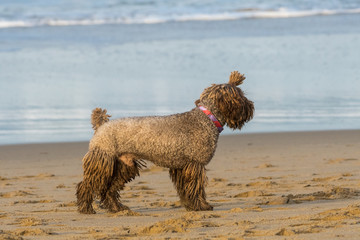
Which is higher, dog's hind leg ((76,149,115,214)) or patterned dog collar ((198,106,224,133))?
patterned dog collar ((198,106,224,133))

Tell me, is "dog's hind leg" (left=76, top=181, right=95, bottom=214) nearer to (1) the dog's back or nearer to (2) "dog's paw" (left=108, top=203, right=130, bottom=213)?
(2) "dog's paw" (left=108, top=203, right=130, bottom=213)

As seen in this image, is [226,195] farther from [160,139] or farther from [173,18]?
[173,18]

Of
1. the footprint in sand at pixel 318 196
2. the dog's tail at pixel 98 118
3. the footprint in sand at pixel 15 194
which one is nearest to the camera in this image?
the dog's tail at pixel 98 118

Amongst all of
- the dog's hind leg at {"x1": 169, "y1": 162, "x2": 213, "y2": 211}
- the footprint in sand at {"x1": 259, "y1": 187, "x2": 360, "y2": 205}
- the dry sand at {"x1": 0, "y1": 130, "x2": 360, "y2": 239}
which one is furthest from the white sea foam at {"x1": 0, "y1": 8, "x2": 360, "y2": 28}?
the dog's hind leg at {"x1": 169, "y1": 162, "x2": 213, "y2": 211}

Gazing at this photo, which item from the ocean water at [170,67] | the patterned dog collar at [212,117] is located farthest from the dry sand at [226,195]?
the ocean water at [170,67]

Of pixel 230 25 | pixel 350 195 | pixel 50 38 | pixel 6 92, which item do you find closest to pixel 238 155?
pixel 350 195

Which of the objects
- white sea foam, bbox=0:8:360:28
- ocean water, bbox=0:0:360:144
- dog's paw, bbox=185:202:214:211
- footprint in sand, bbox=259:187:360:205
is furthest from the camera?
white sea foam, bbox=0:8:360:28

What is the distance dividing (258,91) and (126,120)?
9166 millimetres

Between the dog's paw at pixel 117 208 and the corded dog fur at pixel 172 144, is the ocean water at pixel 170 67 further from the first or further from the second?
the corded dog fur at pixel 172 144

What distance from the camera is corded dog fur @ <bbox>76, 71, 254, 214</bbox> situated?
6.79 m

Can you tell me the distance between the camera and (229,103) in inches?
269

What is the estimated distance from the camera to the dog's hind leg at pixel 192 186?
6840mm

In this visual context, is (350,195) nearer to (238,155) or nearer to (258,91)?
(238,155)

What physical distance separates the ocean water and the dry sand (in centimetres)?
132
